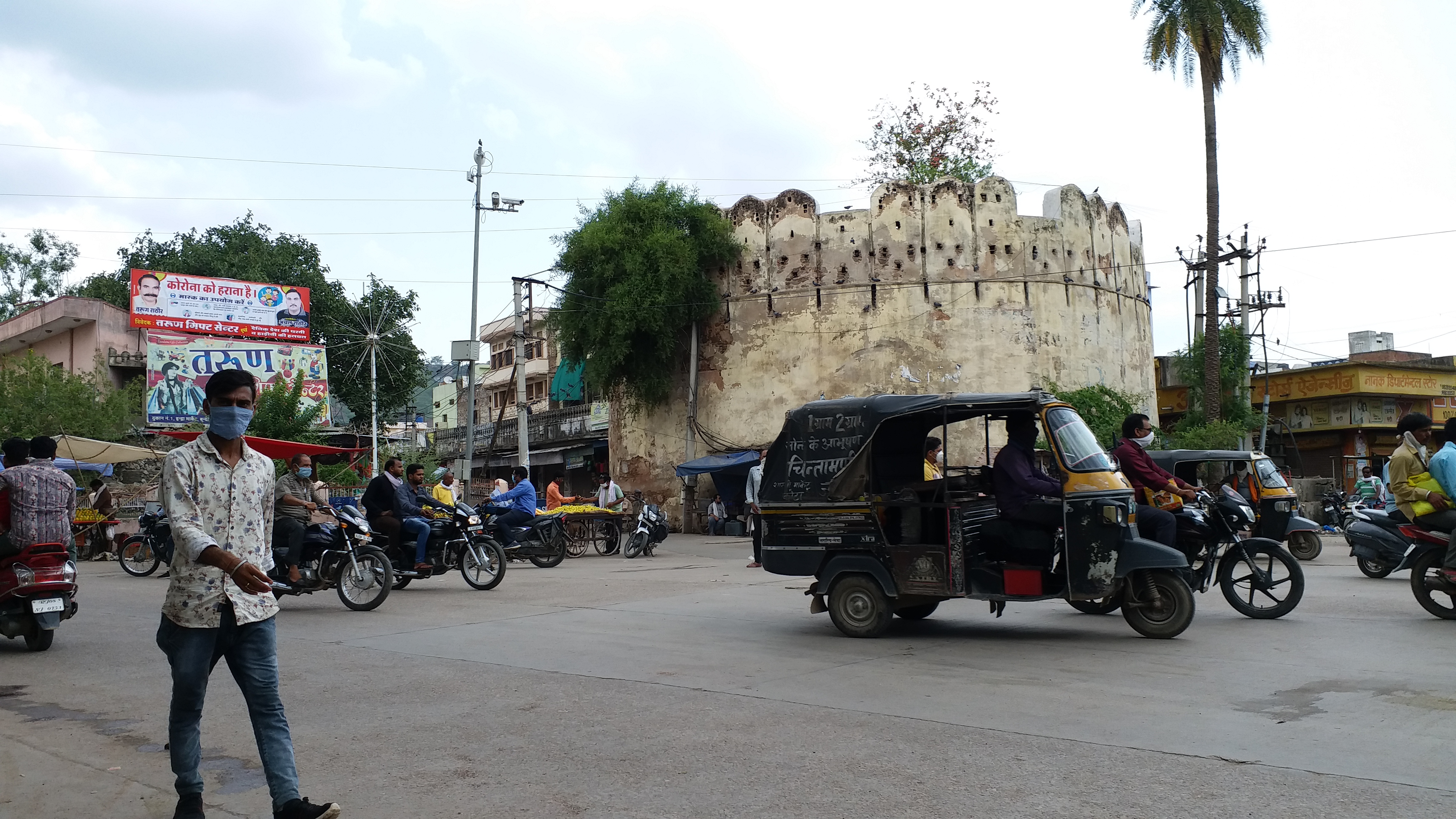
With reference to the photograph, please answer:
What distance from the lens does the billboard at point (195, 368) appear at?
39125mm

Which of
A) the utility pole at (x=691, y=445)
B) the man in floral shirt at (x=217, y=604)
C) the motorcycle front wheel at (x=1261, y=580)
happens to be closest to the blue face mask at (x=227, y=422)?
the man in floral shirt at (x=217, y=604)

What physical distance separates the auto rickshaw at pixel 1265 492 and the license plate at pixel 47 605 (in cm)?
1202

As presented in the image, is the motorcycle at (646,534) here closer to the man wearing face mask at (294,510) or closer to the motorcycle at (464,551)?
the motorcycle at (464,551)

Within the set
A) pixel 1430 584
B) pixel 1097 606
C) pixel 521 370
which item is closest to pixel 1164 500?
pixel 1097 606

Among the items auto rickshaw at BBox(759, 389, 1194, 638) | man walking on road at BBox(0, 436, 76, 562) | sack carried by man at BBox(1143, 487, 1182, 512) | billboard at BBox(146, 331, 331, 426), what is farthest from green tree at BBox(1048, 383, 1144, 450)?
billboard at BBox(146, 331, 331, 426)

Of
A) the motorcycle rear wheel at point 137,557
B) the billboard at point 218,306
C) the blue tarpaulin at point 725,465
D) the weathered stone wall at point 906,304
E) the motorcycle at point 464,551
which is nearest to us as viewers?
the motorcycle at point 464,551

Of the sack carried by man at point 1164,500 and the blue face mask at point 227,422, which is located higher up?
the blue face mask at point 227,422

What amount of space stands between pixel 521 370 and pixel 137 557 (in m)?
14.4

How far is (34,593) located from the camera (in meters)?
8.82

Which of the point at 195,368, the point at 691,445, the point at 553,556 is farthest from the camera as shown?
the point at 195,368

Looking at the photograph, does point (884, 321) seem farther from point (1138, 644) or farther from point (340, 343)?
point (340, 343)

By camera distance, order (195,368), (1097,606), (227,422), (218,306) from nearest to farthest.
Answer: (227,422)
(1097,606)
(195,368)
(218,306)

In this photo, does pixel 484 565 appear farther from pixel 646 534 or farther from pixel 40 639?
pixel 646 534

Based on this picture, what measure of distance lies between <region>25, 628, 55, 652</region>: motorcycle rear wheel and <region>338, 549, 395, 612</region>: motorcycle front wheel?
2977 millimetres
